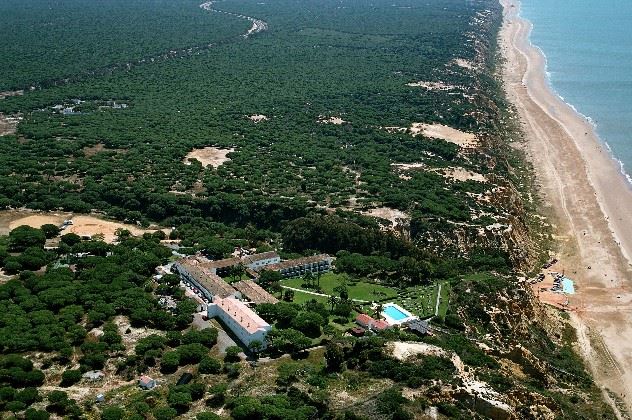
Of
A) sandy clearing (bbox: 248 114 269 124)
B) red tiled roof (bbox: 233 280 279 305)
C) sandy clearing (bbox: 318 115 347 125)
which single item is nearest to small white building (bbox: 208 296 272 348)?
red tiled roof (bbox: 233 280 279 305)

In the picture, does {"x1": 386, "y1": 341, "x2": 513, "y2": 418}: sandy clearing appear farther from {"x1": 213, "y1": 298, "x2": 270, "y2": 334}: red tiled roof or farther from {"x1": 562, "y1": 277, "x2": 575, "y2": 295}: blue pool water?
{"x1": 562, "y1": 277, "x2": 575, "y2": 295}: blue pool water

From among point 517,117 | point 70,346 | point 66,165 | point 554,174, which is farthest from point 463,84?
point 70,346

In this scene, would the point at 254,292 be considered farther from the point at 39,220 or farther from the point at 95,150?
the point at 95,150

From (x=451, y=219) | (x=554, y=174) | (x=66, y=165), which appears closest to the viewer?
(x=451, y=219)

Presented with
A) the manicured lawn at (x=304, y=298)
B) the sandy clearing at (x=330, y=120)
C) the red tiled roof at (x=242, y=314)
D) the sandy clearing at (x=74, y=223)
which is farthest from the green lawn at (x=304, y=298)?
the sandy clearing at (x=330, y=120)

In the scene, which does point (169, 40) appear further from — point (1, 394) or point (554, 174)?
point (1, 394)
